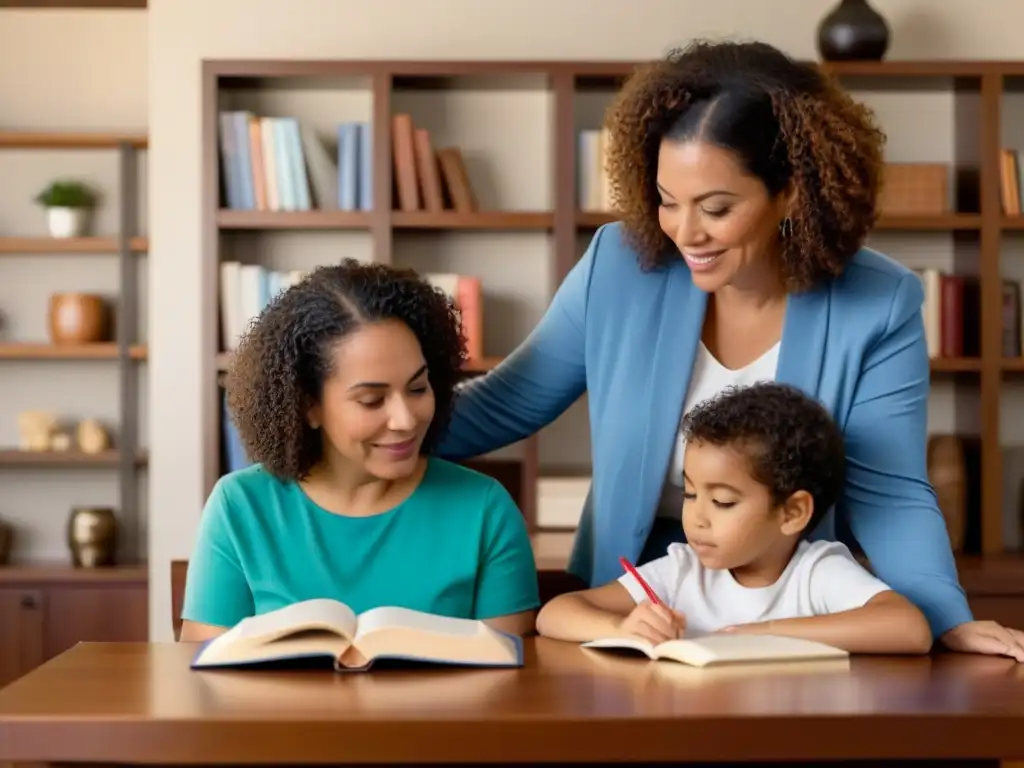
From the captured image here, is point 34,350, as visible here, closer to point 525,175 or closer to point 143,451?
point 143,451

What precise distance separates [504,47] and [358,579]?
2.96 metres

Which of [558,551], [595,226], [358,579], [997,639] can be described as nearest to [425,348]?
[358,579]

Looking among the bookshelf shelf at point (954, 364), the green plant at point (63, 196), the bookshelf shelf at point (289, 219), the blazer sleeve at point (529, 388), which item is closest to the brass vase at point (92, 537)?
the green plant at point (63, 196)

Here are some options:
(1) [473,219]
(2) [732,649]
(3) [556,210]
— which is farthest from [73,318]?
(2) [732,649]

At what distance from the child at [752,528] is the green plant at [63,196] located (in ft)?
11.7

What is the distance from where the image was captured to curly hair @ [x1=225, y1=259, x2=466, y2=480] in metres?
1.88

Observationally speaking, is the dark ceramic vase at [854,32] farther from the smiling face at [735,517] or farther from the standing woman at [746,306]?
the smiling face at [735,517]

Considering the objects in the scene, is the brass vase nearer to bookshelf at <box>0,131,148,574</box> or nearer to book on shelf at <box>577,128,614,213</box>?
bookshelf at <box>0,131,148,574</box>

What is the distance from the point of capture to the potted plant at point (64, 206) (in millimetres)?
4961

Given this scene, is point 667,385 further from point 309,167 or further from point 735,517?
point 309,167

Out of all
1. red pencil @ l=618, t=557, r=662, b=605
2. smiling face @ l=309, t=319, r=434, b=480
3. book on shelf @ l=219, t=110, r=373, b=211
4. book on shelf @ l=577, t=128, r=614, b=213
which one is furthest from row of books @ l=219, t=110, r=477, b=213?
red pencil @ l=618, t=557, r=662, b=605

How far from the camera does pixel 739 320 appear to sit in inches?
79.4

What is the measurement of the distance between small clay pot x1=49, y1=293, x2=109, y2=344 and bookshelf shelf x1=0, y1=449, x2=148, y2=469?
375 mm

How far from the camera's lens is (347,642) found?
149 cm
